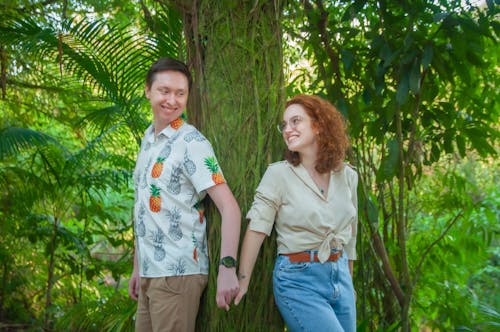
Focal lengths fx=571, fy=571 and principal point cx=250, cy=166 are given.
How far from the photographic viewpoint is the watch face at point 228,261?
2.07 m

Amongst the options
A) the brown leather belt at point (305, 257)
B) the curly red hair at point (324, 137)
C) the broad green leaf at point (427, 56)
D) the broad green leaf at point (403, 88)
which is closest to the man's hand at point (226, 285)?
the brown leather belt at point (305, 257)

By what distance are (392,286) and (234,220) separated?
5.33 feet

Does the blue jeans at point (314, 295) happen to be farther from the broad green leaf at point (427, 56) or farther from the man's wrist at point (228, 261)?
the broad green leaf at point (427, 56)

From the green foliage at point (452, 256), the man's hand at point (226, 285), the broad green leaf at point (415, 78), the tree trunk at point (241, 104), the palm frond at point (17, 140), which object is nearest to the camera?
the man's hand at point (226, 285)

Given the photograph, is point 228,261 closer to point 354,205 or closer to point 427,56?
point 354,205

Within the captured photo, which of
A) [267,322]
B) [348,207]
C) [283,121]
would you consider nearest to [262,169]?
[283,121]

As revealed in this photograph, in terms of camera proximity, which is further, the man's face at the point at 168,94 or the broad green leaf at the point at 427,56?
the broad green leaf at the point at 427,56

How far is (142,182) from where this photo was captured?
2.22 m

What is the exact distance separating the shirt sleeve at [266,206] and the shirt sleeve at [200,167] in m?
0.16

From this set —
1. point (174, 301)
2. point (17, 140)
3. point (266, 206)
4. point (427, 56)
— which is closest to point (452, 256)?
point (427, 56)

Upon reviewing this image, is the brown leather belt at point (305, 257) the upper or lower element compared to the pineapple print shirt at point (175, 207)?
lower

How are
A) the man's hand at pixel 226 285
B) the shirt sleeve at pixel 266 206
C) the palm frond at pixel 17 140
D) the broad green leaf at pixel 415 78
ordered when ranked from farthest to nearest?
the palm frond at pixel 17 140
the broad green leaf at pixel 415 78
the shirt sleeve at pixel 266 206
the man's hand at pixel 226 285

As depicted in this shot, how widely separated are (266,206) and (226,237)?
20 cm

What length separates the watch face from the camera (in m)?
2.07
